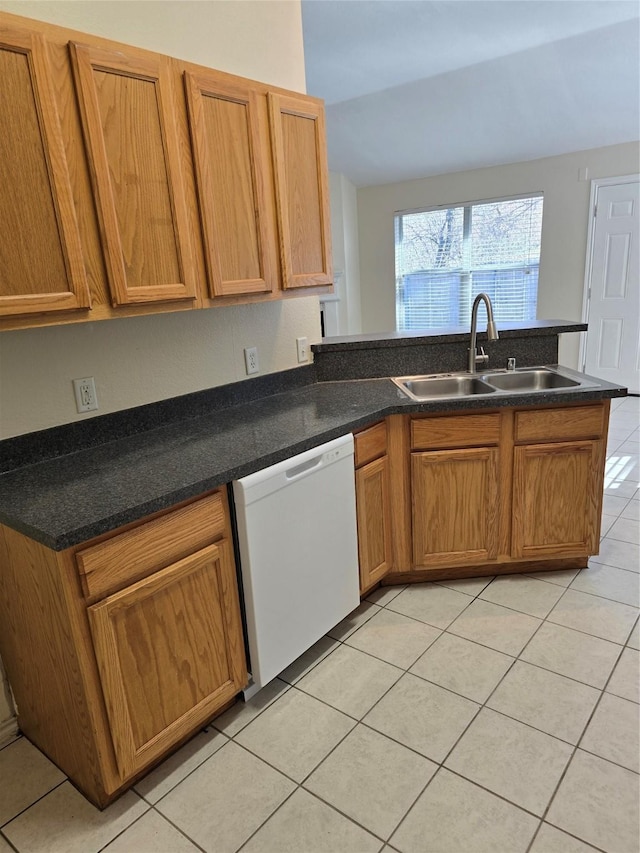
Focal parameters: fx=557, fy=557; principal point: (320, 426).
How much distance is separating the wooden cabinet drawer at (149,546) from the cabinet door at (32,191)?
64 cm

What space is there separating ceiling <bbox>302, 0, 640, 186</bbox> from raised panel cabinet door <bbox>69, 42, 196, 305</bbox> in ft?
7.59

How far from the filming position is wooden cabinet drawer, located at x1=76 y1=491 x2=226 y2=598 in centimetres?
137

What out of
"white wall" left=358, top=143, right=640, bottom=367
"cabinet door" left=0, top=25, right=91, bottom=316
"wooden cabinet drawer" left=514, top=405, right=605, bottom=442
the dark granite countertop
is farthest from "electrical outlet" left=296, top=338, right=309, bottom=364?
"white wall" left=358, top=143, right=640, bottom=367

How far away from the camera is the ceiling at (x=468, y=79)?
A: 3547 millimetres

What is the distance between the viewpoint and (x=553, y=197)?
5.58 metres

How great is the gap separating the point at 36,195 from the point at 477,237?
18.4 ft

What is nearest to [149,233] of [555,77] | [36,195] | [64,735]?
[36,195]

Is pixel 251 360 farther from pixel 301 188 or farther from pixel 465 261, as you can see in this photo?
pixel 465 261

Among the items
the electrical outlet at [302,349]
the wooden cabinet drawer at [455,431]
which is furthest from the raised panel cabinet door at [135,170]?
the wooden cabinet drawer at [455,431]

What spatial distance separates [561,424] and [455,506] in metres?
0.56

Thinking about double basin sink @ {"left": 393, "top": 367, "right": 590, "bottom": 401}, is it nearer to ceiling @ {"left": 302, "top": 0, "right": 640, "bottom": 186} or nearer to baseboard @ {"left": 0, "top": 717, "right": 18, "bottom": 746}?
baseboard @ {"left": 0, "top": 717, "right": 18, "bottom": 746}

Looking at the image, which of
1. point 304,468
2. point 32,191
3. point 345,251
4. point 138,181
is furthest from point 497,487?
point 345,251

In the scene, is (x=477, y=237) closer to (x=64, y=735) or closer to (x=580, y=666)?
(x=580, y=666)

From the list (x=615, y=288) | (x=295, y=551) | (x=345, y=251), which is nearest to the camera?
(x=295, y=551)
